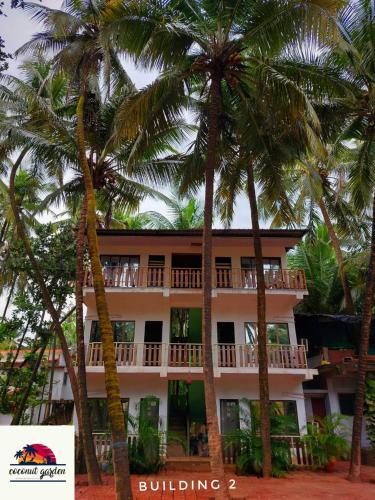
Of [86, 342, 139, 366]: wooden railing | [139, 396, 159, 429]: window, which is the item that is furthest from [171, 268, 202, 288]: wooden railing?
[139, 396, 159, 429]: window

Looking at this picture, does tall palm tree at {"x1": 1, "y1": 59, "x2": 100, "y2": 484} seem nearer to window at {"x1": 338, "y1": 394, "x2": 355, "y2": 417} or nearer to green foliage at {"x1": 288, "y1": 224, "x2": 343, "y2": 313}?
window at {"x1": 338, "y1": 394, "x2": 355, "y2": 417}

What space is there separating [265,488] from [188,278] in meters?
7.46

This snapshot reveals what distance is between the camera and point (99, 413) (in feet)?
43.3

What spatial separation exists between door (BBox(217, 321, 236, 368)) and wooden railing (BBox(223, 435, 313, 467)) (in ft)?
7.89

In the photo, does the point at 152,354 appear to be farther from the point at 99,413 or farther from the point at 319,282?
the point at 319,282

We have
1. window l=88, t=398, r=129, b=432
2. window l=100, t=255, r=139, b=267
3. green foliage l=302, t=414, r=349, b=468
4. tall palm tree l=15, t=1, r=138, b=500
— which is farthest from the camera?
window l=100, t=255, r=139, b=267

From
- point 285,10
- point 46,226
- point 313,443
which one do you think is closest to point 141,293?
point 46,226

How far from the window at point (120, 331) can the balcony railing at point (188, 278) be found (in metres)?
1.58

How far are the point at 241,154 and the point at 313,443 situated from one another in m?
8.87

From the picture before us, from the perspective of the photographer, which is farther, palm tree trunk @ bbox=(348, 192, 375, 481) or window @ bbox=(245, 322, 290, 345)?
window @ bbox=(245, 322, 290, 345)

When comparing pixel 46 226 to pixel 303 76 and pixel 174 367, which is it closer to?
pixel 174 367

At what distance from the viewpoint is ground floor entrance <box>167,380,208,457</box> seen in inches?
511

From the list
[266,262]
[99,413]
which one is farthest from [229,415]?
[266,262]

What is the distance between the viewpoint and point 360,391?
33.1ft
